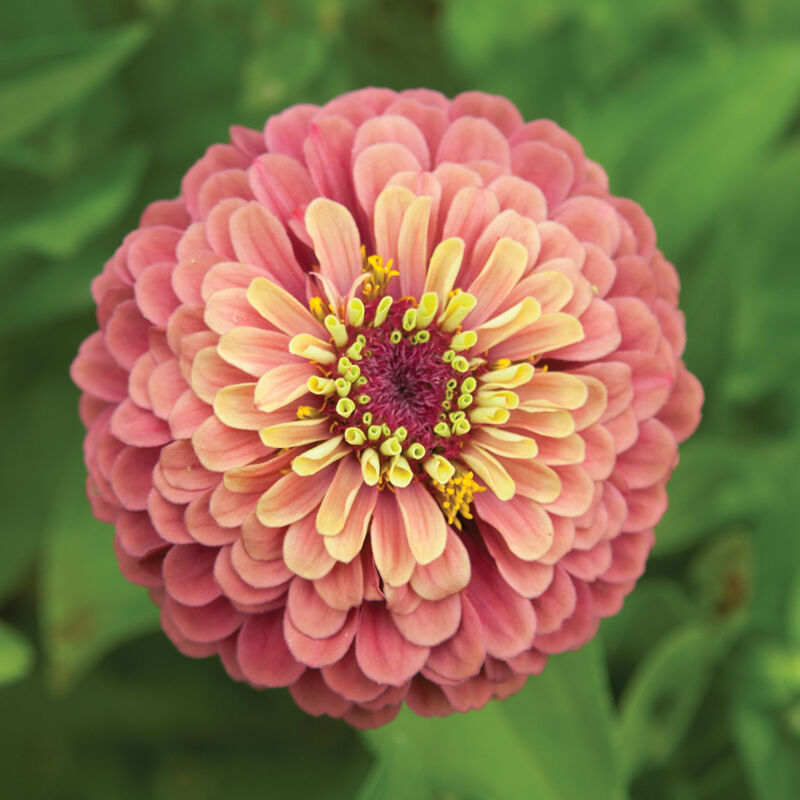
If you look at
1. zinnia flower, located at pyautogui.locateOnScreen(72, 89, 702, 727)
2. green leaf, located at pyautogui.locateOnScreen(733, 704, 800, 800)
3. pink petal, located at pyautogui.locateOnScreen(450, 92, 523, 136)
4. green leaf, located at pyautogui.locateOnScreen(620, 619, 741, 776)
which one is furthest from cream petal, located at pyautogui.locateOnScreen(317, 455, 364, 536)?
green leaf, located at pyautogui.locateOnScreen(733, 704, 800, 800)

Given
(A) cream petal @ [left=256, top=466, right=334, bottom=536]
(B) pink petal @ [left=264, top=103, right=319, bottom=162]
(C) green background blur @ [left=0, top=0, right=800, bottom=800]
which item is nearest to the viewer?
(A) cream petal @ [left=256, top=466, right=334, bottom=536]

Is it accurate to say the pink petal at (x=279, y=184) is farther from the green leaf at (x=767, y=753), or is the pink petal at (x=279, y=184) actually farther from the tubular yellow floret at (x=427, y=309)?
the green leaf at (x=767, y=753)

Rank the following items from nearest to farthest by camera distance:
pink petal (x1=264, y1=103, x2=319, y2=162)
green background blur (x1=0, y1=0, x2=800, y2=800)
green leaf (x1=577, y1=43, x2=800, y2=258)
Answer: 1. pink petal (x1=264, y1=103, x2=319, y2=162)
2. green background blur (x1=0, y1=0, x2=800, y2=800)
3. green leaf (x1=577, y1=43, x2=800, y2=258)

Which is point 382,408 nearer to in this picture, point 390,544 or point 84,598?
point 390,544

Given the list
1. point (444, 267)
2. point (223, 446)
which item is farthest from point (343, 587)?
point (444, 267)

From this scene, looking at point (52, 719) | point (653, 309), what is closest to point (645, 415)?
point (653, 309)

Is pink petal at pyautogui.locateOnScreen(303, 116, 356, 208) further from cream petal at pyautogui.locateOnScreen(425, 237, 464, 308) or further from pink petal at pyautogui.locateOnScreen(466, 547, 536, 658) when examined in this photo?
pink petal at pyautogui.locateOnScreen(466, 547, 536, 658)

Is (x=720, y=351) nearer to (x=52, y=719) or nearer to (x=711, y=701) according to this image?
(x=711, y=701)
